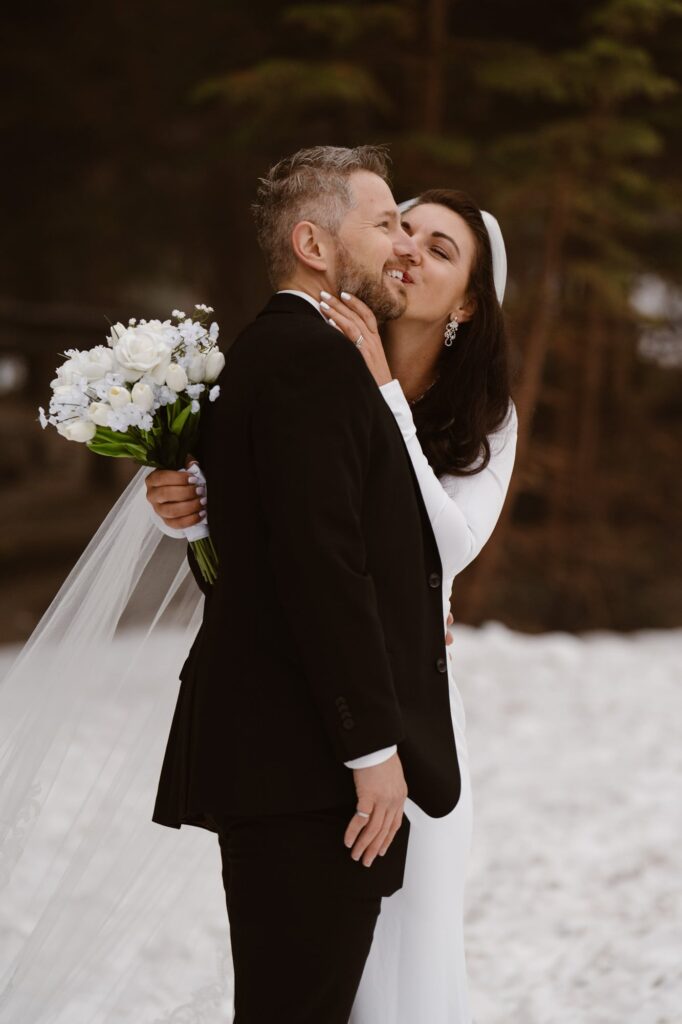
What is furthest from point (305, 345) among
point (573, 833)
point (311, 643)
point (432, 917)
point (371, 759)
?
point (573, 833)

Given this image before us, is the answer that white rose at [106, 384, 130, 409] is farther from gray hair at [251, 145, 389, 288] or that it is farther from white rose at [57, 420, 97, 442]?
gray hair at [251, 145, 389, 288]

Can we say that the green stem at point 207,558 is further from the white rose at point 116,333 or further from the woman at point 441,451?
the white rose at point 116,333

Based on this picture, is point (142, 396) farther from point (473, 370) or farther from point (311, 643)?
point (473, 370)

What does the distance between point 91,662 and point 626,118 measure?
6.27 meters

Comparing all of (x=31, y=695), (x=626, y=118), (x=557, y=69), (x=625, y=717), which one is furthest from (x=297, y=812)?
(x=626, y=118)

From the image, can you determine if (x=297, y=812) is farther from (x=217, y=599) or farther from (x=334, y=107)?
(x=334, y=107)

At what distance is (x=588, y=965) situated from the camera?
3205mm

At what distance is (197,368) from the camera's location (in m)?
1.76

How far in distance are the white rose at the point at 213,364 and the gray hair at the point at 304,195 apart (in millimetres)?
161

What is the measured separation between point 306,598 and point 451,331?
1.10 meters

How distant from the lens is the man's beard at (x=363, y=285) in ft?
5.83

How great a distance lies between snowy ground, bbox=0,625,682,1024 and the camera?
282 cm

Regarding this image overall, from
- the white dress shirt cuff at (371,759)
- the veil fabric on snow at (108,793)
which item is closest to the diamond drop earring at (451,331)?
the veil fabric on snow at (108,793)

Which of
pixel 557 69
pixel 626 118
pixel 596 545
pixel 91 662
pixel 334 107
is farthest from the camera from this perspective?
pixel 596 545
